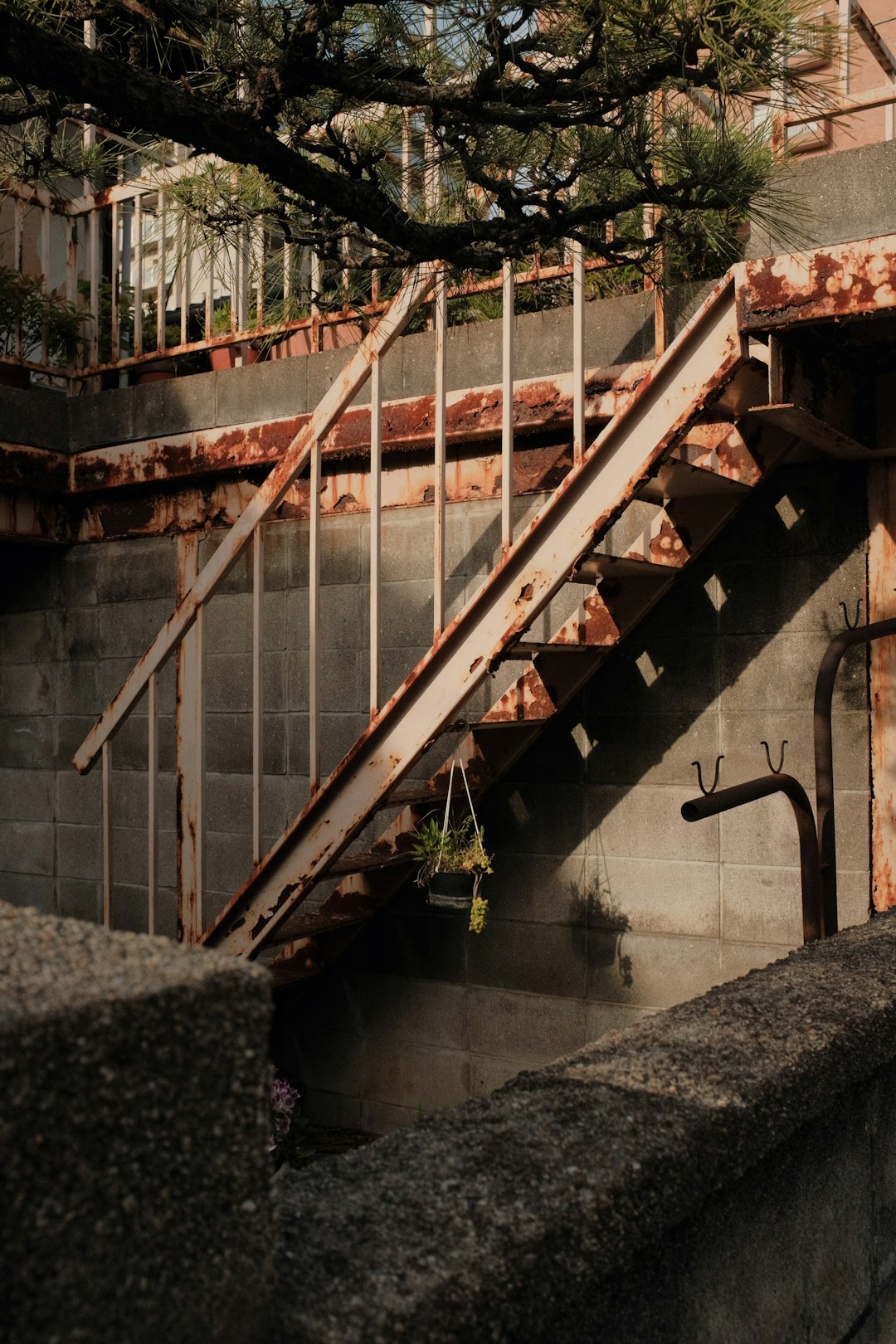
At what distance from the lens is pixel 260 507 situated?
3654mm

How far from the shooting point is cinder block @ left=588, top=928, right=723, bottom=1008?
11.8 ft

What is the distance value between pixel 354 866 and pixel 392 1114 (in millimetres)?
1116

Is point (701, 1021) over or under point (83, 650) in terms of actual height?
under

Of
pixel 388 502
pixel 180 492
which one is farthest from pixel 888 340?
pixel 180 492

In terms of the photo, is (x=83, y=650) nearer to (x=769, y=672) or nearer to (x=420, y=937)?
(x=420, y=937)

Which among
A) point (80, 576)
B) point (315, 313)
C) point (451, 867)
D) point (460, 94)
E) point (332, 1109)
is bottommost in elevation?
point (332, 1109)

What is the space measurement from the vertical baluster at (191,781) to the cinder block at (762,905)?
170 cm

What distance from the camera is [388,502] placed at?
4.21 m

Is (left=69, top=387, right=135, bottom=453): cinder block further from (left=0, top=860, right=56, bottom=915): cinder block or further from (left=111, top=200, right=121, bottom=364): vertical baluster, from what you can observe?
(left=0, top=860, right=56, bottom=915): cinder block

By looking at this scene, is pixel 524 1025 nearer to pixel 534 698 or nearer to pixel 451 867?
pixel 451 867

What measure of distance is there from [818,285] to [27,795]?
3999 mm

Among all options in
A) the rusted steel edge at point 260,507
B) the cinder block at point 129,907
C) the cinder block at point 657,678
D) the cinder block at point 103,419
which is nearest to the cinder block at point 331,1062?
Answer: the cinder block at point 129,907

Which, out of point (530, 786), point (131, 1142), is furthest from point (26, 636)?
point (131, 1142)

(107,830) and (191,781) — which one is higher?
(191,781)
